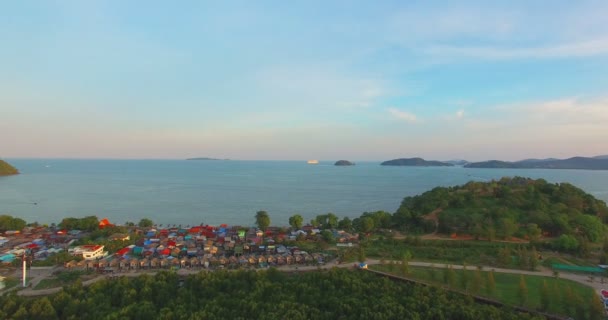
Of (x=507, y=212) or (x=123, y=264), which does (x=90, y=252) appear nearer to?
(x=123, y=264)

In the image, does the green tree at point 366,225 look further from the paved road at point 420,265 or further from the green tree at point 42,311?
the green tree at point 42,311

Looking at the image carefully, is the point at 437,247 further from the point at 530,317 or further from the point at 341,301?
the point at 341,301

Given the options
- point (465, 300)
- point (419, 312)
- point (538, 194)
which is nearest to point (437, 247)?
point (465, 300)

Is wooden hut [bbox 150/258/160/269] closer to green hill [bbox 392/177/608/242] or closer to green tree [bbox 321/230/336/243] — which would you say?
green tree [bbox 321/230/336/243]

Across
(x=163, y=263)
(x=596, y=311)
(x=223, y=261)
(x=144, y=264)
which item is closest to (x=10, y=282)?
(x=144, y=264)

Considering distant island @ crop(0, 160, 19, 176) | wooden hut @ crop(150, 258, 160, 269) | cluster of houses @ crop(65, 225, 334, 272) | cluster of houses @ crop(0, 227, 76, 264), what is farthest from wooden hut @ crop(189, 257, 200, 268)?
distant island @ crop(0, 160, 19, 176)

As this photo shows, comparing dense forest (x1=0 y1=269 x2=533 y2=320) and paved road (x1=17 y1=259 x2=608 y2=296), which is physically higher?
dense forest (x1=0 y1=269 x2=533 y2=320)
